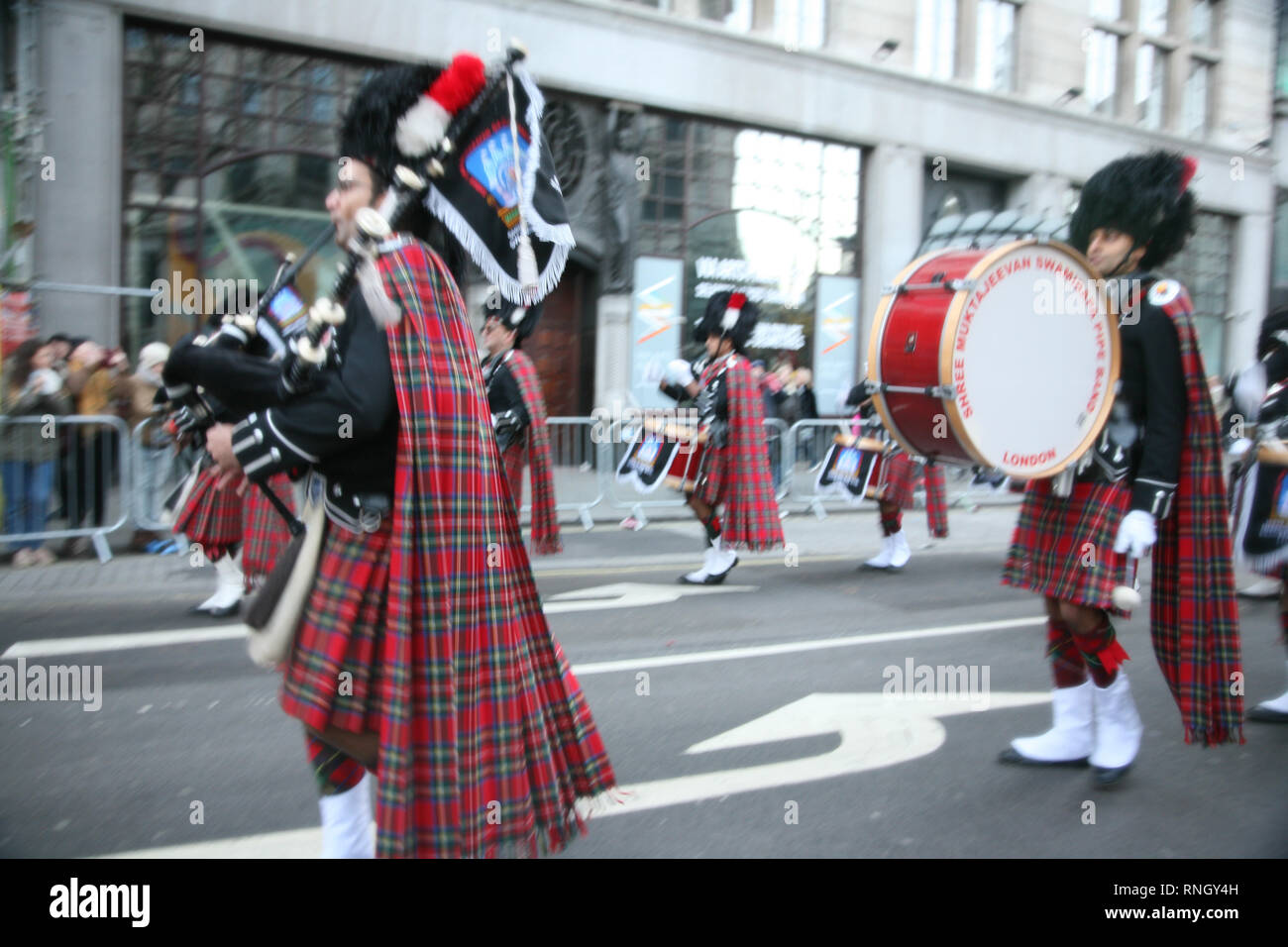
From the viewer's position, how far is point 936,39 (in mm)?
16625

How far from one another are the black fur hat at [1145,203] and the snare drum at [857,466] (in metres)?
4.57

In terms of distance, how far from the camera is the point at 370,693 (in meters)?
2.18

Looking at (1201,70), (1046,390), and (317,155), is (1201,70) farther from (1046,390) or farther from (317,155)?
(1046,390)

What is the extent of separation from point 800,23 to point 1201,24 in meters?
10.3

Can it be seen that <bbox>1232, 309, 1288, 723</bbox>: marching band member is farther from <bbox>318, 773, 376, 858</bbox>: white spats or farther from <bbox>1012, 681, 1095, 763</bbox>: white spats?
<bbox>318, 773, 376, 858</bbox>: white spats

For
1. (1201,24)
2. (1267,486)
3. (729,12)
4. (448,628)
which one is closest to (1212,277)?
(1201,24)

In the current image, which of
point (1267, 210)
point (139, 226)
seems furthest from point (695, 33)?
point (1267, 210)

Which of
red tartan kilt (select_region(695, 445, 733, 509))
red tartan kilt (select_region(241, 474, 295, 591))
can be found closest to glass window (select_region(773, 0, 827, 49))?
red tartan kilt (select_region(695, 445, 733, 509))

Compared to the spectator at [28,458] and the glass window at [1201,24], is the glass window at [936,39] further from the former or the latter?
the spectator at [28,458]

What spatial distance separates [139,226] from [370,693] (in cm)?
1049

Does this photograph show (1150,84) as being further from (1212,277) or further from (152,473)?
(152,473)

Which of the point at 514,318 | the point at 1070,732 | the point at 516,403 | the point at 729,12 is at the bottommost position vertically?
the point at 1070,732

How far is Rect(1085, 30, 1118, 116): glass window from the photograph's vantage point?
18.6m

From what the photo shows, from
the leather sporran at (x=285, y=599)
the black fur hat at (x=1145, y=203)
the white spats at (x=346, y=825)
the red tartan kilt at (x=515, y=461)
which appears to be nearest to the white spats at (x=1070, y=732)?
the black fur hat at (x=1145, y=203)
